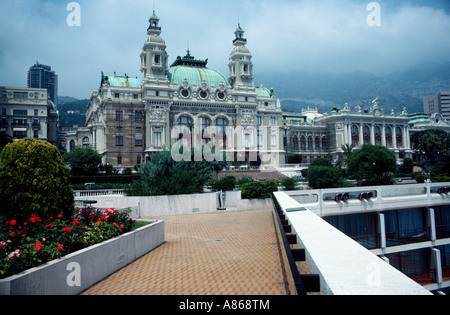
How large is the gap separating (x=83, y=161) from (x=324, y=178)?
123 ft

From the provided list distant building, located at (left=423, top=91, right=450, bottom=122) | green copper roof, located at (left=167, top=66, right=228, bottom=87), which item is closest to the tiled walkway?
green copper roof, located at (left=167, top=66, right=228, bottom=87)

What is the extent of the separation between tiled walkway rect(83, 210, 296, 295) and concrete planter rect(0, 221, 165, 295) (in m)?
0.28

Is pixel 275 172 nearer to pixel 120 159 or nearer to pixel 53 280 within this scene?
pixel 120 159

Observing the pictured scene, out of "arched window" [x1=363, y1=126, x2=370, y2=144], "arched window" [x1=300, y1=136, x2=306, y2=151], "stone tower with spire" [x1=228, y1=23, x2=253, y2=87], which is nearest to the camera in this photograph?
"stone tower with spire" [x1=228, y1=23, x2=253, y2=87]

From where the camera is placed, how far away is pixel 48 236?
847 cm

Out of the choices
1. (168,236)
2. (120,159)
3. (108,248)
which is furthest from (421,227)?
(120,159)

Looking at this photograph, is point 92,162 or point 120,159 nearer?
point 92,162

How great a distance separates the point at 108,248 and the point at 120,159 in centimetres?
5623

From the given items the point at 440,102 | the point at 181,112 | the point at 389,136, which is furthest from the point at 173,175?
the point at 440,102

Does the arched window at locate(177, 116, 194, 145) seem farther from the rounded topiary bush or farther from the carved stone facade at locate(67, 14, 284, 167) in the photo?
the rounded topiary bush

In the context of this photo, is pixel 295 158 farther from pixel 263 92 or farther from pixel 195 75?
pixel 195 75

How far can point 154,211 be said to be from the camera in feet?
80.5

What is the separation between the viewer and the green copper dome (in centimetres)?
7178

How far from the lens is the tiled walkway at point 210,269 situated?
7703 mm
